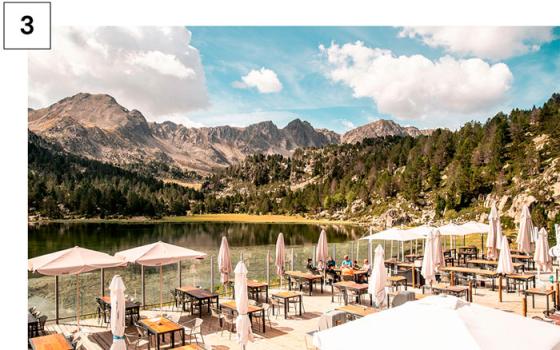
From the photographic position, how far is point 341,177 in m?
137

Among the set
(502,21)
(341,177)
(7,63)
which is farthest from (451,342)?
(341,177)

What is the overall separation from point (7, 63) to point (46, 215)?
345 feet

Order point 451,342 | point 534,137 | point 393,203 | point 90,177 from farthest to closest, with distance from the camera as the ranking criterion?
point 90,177 < point 393,203 < point 534,137 < point 451,342

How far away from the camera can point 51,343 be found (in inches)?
324

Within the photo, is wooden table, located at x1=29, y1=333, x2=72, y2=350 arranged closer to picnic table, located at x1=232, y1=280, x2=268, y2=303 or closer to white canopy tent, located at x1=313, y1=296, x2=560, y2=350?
white canopy tent, located at x1=313, y1=296, x2=560, y2=350

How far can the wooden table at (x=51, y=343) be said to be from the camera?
7.96 meters

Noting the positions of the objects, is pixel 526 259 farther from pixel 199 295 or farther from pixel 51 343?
pixel 51 343

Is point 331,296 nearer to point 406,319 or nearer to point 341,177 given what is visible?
Answer: point 406,319

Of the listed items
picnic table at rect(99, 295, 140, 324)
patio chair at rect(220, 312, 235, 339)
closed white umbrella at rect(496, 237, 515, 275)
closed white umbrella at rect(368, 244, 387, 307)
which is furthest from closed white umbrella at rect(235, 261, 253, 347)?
closed white umbrella at rect(496, 237, 515, 275)

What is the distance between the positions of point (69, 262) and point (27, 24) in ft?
20.3

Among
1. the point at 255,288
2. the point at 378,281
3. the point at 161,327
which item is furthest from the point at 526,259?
the point at 161,327

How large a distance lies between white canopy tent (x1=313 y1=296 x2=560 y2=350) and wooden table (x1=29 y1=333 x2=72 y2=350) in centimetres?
570

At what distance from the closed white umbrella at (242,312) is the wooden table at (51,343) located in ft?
11.0

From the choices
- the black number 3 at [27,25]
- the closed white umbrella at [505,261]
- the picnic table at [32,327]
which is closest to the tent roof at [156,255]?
the picnic table at [32,327]
